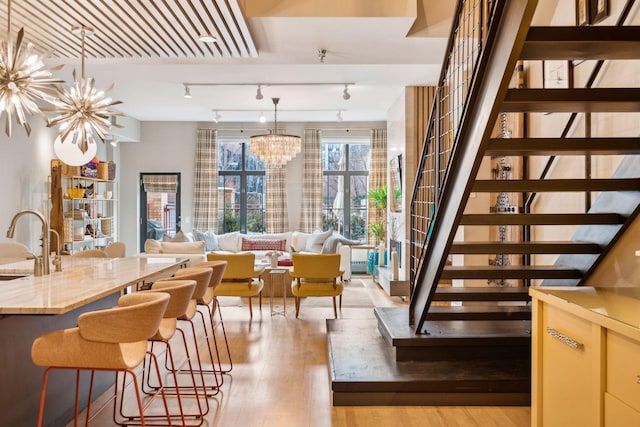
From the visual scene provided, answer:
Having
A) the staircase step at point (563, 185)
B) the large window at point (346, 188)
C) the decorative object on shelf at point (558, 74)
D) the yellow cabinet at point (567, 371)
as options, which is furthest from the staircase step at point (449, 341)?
the large window at point (346, 188)

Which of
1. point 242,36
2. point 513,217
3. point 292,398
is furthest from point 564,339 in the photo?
point 242,36

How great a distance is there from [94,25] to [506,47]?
3.44 m

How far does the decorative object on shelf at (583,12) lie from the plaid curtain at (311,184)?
749cm

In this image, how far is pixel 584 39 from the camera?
2.16 meters

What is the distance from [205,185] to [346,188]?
119 inches

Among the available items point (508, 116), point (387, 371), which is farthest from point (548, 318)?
point (508, 116)

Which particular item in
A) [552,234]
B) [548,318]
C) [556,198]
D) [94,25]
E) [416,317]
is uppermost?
[94,25]

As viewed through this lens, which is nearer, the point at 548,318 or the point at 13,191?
the point at 548,318

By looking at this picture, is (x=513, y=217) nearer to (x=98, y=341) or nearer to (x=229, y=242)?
(x=98, y=341)

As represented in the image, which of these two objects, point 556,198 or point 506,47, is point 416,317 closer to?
point 556,198

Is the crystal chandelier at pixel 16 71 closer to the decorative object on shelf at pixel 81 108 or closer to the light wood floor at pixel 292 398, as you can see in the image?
the decorative object on shelf at pixel 81 108

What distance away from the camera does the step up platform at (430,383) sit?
3.64 metres

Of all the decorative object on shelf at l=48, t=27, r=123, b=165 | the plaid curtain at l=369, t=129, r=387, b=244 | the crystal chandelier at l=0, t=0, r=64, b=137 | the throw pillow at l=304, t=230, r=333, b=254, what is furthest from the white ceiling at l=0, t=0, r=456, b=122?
the plaid curtain at l=369, t=129, r=387, b=244

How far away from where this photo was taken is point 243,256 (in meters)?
6.26
